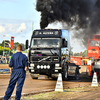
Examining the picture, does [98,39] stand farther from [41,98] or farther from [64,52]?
[41,98]

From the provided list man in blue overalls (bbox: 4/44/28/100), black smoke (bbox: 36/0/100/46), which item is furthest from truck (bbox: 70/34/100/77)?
man in blue overalls (bbox: 4/44/28/100)

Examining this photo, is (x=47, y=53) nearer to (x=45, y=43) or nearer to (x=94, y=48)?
(x=45, y=43)

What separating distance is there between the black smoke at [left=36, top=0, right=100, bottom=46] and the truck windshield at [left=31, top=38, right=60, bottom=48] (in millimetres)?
6992

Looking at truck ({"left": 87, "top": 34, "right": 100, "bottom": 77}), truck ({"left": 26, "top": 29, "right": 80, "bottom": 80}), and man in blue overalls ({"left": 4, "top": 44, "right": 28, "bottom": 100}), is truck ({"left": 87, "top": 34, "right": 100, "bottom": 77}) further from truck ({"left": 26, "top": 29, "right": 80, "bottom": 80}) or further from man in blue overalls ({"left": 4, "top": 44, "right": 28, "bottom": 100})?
man in blue overalls ({"left": 4, "top": 44, "right": 28, "bottom": 100})

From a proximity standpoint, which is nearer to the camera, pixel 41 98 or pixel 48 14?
pixel 41 98

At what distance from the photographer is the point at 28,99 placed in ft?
26.7

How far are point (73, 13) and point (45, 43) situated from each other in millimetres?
10126

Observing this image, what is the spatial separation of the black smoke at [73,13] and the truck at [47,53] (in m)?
6.85

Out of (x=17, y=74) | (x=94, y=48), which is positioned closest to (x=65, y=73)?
(x=94, y=48)

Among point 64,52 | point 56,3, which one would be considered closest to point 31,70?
point 64,52

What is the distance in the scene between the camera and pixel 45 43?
650 inches

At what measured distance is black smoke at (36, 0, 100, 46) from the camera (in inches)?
933

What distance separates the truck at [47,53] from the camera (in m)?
16.1

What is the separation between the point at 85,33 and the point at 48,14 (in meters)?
7.26
